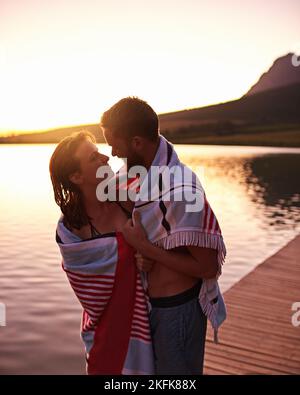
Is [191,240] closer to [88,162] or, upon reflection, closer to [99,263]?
[99,263]

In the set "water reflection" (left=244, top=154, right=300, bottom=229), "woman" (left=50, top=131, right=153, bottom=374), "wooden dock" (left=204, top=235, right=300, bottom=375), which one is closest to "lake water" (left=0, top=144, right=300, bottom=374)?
"water reflection" (left=244, top=154, right=300, bottom=229)

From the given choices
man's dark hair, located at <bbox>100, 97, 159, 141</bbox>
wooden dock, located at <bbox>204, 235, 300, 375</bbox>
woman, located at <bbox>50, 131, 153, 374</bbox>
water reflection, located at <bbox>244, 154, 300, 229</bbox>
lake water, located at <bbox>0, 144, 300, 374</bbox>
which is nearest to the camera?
man's dark hair, located at <bbox>100, 97, 159, 141</bbox>

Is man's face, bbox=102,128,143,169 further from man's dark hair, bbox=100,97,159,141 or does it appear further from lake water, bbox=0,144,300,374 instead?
lake water, bbox=0,144,300,374

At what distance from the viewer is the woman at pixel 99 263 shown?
7.29 feet

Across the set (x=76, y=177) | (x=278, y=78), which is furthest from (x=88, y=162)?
(x=278, y=78)

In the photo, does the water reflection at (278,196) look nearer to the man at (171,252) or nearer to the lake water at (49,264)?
the lake water at (49,264)

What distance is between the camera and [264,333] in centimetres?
548

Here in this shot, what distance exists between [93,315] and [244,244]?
13.0m

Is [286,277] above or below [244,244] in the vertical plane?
above

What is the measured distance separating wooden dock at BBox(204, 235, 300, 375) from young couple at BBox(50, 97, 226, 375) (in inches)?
99.7

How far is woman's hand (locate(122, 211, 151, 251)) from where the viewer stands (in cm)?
214

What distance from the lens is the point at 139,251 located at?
7.09 feet

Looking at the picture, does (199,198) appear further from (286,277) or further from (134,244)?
(286,277)
